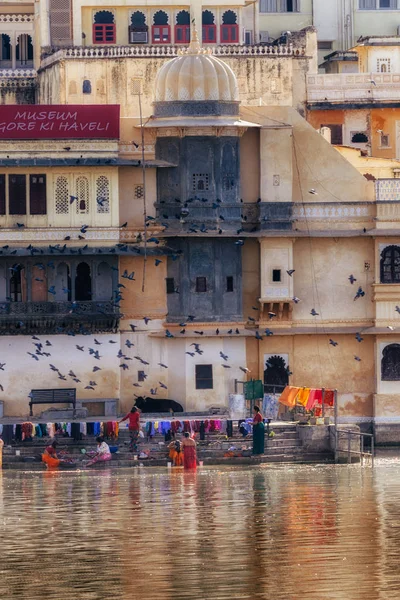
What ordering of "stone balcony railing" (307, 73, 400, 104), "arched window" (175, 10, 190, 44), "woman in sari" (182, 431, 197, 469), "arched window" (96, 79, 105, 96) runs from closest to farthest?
"woman in sari" (182, 431, 197, 469)
"arched window" (96, 79, 105, 96)
"stone balcony railing" (307, 73, 400, 104)
"arched window" (175, 10, 190, 44)

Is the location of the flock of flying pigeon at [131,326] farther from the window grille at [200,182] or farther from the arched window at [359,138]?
the arched window at [359,138]

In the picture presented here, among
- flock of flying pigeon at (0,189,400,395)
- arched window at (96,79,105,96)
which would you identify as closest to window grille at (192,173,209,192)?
flock of flying pigeon at (0,189,400,395)

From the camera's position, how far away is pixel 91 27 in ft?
237

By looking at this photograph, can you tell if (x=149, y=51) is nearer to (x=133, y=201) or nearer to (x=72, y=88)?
(x=72, y=88)

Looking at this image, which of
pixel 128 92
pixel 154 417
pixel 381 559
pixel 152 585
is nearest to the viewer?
pixel 152 585

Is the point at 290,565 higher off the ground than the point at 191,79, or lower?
lower

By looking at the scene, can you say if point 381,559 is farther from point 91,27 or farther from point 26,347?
point 91,27

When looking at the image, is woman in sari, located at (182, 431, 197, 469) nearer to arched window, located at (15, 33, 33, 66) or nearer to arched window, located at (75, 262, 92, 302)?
arched window, located at (75, 262, 92, 302)

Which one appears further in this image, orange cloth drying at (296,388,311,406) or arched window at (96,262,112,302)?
arched window at (96,262,112,302)

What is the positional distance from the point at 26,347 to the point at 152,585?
80.9 ft

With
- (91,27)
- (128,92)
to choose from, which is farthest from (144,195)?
(91,27)

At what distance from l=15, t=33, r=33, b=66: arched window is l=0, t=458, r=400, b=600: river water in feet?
86.1

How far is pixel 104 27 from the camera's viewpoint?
237 ft

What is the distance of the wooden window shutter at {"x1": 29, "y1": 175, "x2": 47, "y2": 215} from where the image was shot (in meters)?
58.2
